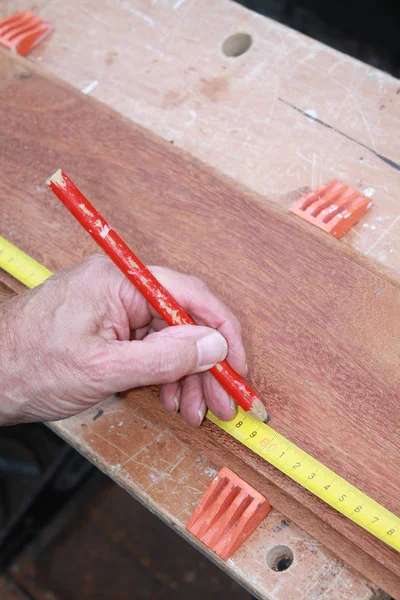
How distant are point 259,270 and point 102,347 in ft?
1.68

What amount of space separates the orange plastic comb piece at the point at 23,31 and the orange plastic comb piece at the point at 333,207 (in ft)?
4.11

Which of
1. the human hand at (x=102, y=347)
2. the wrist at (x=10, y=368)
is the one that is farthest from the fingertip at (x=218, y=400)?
the wrist at (x=10, y=368)

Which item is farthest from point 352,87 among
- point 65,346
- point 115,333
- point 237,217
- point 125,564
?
point 125,564

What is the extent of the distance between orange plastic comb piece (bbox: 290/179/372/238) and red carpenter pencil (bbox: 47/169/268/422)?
551mm

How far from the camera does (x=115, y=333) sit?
152 cm

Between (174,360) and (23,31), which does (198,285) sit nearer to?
(174,360)

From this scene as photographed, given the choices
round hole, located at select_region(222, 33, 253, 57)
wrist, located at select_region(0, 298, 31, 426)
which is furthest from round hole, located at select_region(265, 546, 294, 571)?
round hole, located at select_region(222, 33, 253, 57)

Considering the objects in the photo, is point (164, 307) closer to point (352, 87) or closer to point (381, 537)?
point (381, 537)

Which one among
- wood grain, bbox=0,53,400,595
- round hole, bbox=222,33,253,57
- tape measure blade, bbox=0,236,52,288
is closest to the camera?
wood grain, bbox=0,53,400,595

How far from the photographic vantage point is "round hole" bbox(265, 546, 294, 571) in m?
1.50

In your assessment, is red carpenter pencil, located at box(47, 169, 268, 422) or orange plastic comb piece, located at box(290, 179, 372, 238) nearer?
red carpenter pencil, located at box(47, 169, 268, 422)

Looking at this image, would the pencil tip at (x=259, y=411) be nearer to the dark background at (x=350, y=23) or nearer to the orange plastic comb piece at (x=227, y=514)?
the orange plastic comb piece at (x=227, y=514)

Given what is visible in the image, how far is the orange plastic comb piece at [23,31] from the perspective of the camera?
229cm

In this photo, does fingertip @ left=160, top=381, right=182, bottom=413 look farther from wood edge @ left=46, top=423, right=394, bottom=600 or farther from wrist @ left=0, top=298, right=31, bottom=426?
wrist @ left=0, top=298, right=31, bottom=426
